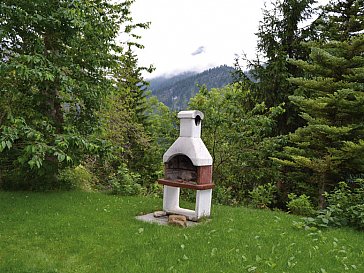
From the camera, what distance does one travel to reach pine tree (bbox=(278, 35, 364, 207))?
1038 cm

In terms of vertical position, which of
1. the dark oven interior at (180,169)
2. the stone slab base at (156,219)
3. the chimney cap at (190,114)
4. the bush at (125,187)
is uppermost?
the chimney cap at (190,114)

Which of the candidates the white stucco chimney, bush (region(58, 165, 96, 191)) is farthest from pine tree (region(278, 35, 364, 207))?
bush (region(58, 165, 96, 191))

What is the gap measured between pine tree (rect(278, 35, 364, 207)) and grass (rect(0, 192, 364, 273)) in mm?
3638

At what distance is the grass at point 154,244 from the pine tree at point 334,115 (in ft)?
11.9

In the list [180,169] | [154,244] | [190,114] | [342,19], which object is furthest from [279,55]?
[154,244]

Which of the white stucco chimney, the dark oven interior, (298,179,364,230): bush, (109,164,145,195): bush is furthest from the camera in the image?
(109,164,145,195): bush

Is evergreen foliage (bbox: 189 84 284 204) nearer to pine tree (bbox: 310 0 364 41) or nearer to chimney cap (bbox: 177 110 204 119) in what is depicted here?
pine tree (bbox: 310 0 364 41)

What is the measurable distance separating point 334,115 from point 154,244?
791cm

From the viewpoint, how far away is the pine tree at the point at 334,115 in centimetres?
1038

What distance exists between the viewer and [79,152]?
9.26 meters

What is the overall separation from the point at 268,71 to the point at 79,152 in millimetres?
8506

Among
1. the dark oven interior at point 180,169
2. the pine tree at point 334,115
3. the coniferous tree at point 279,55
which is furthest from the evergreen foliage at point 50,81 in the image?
the coniferous tree at point 279,55

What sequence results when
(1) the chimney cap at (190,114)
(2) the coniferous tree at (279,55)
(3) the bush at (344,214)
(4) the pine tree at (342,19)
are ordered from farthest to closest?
1. (2) the coniferous tree at (279,55)
2. (4) the pine tree at (342,19)
3. (1) the chimney cap at (190,114)
4. (3) the bush at (344,214)

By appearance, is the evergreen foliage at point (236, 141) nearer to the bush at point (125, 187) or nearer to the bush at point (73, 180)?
the bush at point (125, 187)
